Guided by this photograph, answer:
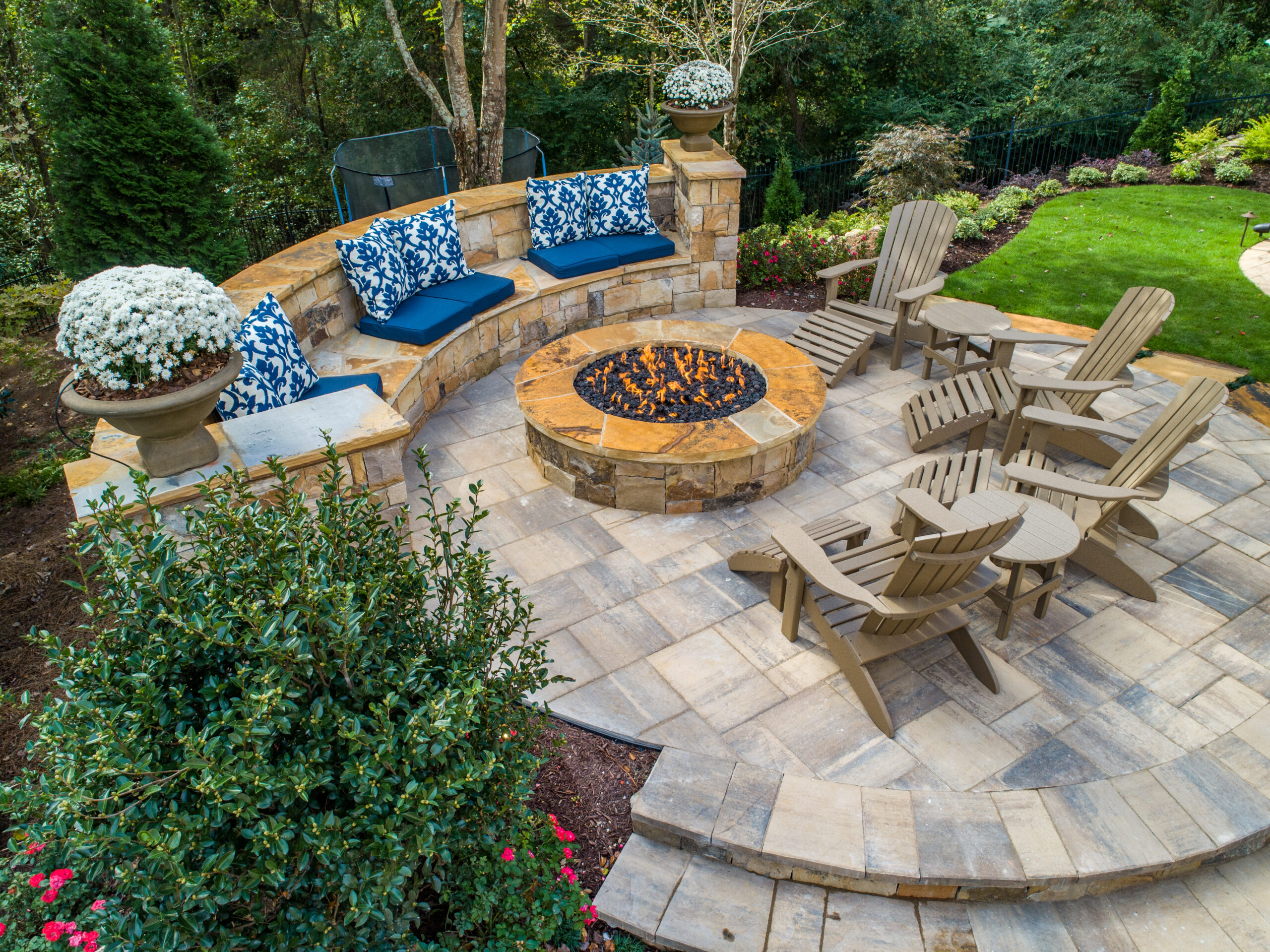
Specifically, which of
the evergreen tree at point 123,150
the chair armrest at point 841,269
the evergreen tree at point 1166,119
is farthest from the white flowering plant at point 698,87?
the evergreen tree at point 1166,119

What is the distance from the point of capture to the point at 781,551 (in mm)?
3820

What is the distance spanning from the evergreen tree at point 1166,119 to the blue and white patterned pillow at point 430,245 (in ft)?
32.8

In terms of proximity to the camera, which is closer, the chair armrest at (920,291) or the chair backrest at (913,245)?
the chair armrest at (920,291)

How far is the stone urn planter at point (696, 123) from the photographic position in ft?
22.8

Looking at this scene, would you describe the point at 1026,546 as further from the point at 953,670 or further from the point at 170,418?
the point at 170,418

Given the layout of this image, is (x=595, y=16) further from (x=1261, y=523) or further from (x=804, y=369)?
(x=1261, y=523)

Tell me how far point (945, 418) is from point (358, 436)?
137 inches

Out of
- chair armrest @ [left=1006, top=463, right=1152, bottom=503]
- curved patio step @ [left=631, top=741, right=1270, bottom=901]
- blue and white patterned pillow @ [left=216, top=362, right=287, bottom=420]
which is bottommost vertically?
curved patio step @ [left=631, top=741, right=1270, bottom=901]

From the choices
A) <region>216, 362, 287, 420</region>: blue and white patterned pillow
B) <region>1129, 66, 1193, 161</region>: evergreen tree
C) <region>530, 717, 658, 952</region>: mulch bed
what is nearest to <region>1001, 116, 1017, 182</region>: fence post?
<region>1129, 66, 1193, 161</region>: evergreen tree

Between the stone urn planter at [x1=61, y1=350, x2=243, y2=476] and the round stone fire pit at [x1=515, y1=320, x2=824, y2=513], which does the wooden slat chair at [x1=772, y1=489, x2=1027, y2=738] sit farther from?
the stone urn planter at [x1=61, y1=350, x2=243, y2=476]

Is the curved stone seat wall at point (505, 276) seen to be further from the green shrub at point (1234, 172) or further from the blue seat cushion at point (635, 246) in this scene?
the green shrub at point (1234, 172)

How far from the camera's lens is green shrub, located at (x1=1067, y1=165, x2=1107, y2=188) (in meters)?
10.2

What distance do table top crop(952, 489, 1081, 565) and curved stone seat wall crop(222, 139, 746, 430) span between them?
3.27 meters

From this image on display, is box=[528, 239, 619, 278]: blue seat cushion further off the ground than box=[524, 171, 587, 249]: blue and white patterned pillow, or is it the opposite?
box=[524, 171, 587, 249]: blue and white patterned pillow
